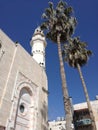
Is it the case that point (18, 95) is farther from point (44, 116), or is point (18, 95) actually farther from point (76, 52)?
point (76, 52)

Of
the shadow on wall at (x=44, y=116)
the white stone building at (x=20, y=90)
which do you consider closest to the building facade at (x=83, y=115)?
the white stone building at (x=20, y=90)

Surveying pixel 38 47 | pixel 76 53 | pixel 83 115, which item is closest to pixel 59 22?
pixel 76 53

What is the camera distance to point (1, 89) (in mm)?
18703

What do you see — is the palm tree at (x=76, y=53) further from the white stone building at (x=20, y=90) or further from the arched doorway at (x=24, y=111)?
the arched doorway at (x=24, y=111)

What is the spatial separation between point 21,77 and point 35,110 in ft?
17.5

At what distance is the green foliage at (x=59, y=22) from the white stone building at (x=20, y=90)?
19.9ft

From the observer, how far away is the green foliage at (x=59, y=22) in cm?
1894

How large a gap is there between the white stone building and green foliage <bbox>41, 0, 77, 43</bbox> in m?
6.07

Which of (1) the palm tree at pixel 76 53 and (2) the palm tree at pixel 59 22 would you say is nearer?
(2) the palm tree at pixel 59 22

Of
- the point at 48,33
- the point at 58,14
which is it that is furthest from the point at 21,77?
the point at 58,14

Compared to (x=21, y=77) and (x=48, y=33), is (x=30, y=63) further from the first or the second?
(x=48, y=33)

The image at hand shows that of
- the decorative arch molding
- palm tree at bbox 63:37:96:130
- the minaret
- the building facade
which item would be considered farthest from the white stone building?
the building facade

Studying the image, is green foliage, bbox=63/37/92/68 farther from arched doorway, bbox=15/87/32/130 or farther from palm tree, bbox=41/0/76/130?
arched doorway, bbox=15/87/32/130

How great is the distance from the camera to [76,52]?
23672mm
